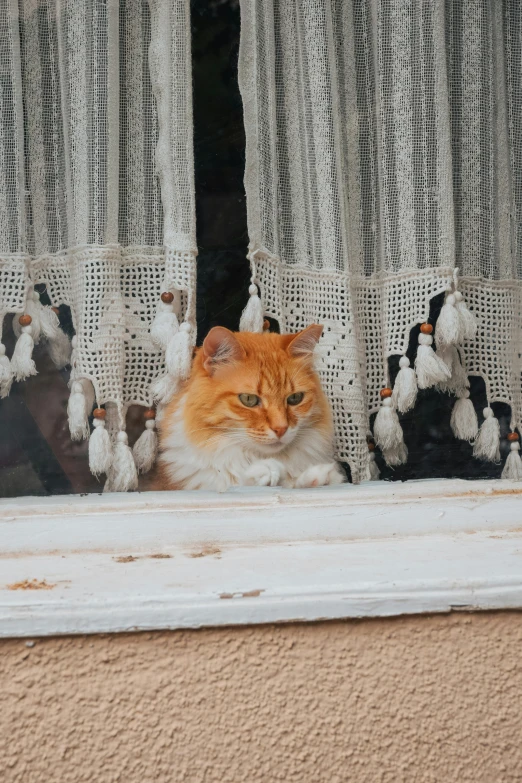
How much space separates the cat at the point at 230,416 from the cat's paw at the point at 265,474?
22 mm

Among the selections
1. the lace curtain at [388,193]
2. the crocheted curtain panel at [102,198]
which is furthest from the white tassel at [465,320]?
the crocheted curtain panel at [102,198]

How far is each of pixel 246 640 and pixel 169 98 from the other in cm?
86

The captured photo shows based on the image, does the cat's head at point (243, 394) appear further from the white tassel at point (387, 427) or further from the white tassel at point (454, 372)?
the white tassel at point (454, 372)

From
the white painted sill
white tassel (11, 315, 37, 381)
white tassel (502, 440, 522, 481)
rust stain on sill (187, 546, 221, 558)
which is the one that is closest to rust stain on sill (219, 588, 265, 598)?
the white painted sill

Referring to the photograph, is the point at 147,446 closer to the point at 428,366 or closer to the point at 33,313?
the point at 33,313

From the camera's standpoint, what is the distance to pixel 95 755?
0.55 meters

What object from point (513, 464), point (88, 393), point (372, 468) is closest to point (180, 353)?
point (88, 393)

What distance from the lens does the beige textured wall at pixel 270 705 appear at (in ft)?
1.82

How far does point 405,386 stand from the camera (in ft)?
3.83

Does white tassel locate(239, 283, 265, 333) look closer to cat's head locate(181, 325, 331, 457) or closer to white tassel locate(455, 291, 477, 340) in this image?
cat's head locate(181, 325, 331, 457)

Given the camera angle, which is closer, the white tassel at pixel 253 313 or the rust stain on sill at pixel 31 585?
the rust stain on sill at pixel 31 585

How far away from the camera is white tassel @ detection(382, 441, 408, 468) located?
1.23 meters

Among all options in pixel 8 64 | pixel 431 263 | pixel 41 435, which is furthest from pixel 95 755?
pixel 8 64

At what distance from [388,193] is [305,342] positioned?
29 centimetres
